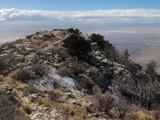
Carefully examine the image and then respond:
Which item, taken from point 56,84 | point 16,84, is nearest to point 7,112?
point 16,84

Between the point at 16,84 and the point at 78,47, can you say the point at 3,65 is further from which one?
the point at 78,47

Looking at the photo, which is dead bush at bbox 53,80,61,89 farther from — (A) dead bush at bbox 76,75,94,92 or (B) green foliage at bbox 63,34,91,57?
(B) green foliage at bbox 63,34,91,57

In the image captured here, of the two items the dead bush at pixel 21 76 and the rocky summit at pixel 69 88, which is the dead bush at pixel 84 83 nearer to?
the rocky summit at pixel 69 88

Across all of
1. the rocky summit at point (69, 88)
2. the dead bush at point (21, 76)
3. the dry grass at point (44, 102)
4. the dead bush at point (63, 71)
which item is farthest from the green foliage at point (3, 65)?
the dry grass at point (44, 102)

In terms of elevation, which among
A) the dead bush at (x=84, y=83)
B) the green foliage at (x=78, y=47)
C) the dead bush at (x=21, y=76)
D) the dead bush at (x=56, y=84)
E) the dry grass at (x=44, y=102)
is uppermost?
the green foliage at (x=78, y=47)

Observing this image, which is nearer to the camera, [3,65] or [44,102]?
[44,102]

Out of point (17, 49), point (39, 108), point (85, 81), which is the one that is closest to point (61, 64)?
point (85, 81)

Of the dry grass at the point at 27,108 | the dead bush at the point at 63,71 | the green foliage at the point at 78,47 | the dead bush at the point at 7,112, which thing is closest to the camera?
the dead bush at the point at 7,112

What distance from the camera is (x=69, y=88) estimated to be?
343 inches

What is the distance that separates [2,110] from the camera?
13.2 feet

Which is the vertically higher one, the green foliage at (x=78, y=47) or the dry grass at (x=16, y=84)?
the green foliage at (x=78, y=47)

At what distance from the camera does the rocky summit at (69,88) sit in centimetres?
523

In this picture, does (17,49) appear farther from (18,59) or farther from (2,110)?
(2,110)

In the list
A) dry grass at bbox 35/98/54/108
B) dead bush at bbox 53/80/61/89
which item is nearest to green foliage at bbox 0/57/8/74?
dead bush at bbox 53/80/61/89
